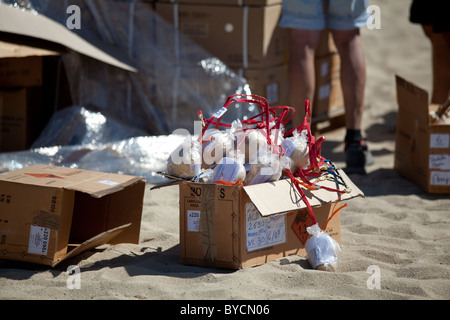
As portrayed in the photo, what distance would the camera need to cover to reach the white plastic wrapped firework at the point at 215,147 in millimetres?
2230

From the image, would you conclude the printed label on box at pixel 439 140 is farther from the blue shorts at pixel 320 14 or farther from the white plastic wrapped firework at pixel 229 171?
the white plastic wrapped firework at pixel 229 171

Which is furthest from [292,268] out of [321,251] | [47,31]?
[47,31]

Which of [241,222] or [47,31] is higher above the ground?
[47,31]

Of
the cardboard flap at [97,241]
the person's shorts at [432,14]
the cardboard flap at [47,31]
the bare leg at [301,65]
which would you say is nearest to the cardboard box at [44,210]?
the cardboard flap at [97,241]

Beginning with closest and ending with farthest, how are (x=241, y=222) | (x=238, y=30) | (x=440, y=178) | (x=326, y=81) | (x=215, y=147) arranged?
(x=241, y=222) < (x=215, y=147) < (x=440, y=178) < (x=238, y=30) < (x=326, y=81)

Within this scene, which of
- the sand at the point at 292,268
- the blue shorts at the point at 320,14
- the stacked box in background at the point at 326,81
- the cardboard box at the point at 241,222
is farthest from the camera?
the stacked box in background at the point at 326,81

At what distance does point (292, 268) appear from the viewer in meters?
2.17

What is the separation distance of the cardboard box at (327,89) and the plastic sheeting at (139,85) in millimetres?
798

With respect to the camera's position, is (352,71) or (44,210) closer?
(44,210)

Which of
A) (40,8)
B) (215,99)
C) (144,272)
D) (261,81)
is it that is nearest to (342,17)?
(261,81)

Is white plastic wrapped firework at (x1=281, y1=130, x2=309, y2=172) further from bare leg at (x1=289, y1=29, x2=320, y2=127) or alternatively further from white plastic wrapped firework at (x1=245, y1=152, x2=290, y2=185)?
bare leg at (x1=289, y1=29, x2=320, y2=127)

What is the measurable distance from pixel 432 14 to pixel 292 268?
2.58 metres

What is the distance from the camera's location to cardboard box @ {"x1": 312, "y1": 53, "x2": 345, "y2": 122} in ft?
14.5

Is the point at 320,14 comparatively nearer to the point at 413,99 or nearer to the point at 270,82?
the point at 270,82
